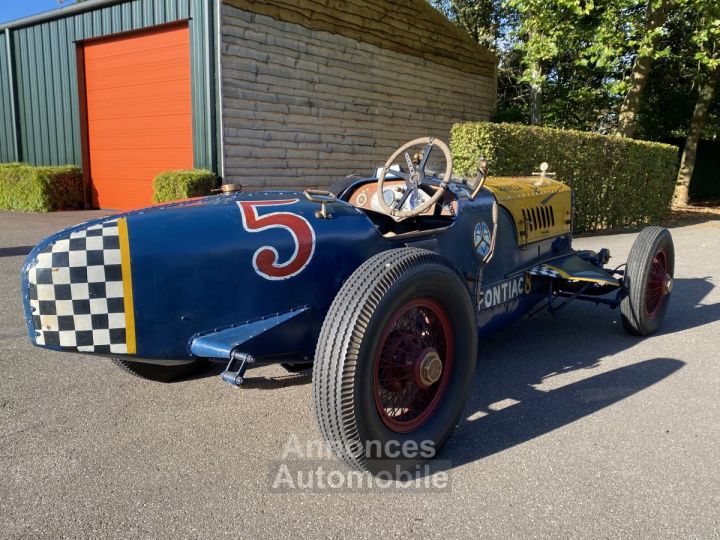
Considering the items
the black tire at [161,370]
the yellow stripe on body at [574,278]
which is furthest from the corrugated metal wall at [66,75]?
the yellow stripe on body at [574,278]

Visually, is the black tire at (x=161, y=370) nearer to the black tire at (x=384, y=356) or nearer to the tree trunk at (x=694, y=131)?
the black tire at (x=384, y=356)

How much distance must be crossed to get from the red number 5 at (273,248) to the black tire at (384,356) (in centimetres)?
32

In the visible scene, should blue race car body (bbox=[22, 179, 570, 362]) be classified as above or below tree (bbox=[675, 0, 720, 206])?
below

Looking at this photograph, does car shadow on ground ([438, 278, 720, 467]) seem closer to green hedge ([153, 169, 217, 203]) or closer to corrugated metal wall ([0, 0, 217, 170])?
green hedge ([153, 169, 217, 203])

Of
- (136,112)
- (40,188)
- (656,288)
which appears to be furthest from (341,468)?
(40,188)

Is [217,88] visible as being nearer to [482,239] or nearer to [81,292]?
[482,239]

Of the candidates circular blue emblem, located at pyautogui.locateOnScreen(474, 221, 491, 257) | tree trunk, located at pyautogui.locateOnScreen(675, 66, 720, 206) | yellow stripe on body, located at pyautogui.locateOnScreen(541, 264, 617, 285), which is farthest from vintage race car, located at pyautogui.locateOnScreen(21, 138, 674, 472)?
tree trunk, located at pyautogui.locateOnScreen(675, 66, 720, 206)

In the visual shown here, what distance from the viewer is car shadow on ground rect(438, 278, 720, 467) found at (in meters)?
2.78

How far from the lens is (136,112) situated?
10875 millimetres

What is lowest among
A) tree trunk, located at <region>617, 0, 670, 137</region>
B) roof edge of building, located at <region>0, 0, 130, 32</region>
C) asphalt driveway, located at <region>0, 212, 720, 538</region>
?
asphalt driveway, located at <region>0, 212, 720, 538</region>

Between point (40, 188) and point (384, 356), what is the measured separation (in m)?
10.9

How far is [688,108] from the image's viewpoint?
1933cm

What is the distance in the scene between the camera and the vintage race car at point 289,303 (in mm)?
2154

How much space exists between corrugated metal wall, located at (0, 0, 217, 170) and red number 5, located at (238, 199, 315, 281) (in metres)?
7.44
